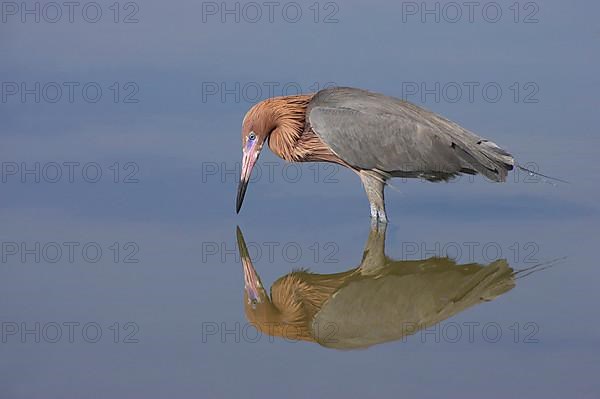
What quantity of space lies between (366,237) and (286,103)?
5.50 feet

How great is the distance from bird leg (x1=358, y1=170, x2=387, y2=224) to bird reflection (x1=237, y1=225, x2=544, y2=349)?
0.97 meters

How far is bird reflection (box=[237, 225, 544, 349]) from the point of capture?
8.26 m

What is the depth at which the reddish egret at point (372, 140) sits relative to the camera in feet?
35.2

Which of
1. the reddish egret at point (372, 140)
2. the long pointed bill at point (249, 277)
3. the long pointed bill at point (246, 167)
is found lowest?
the long pointed bill at point (249, 277)

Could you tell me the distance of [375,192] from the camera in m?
10.9

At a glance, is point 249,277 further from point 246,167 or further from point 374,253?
point 246,167

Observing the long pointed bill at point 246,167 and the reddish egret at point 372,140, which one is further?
the long pointed bill at point 246,167

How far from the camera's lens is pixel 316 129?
36.0 feet

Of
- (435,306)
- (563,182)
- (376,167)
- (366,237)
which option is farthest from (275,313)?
(563,182)

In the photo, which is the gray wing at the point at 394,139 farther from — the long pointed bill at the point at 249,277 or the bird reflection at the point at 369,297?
the long pointed bill at the point at 249,277


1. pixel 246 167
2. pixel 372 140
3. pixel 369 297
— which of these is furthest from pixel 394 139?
pixel 369 297

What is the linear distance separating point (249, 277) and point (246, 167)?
1.97 meters

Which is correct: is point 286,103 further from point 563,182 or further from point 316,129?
point 563,182

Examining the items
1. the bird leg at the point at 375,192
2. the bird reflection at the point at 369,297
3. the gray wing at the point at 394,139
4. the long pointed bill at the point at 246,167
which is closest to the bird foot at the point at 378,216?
the bird leg at the point at 375,192
